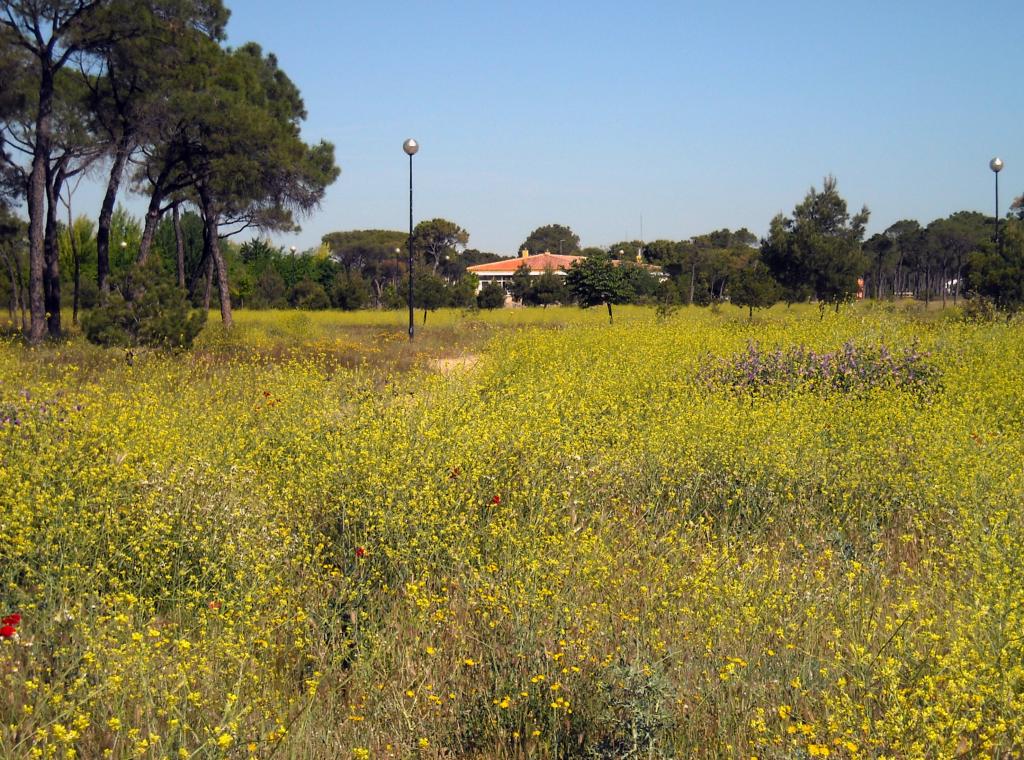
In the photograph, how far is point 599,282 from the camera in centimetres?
3116

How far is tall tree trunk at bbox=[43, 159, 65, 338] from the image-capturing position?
1848cm

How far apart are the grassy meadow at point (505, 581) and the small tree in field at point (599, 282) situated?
76.9 feet

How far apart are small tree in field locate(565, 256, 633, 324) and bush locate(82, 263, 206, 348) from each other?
694 inches

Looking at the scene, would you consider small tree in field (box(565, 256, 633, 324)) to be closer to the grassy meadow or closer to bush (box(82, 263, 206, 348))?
bush (box(82, 263, 206, 348))

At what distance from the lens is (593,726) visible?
10.3 feet

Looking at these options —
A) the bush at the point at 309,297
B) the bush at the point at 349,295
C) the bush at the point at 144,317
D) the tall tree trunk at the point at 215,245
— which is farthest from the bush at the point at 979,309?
the bush at the point at 309,297

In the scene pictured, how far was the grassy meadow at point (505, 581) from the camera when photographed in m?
2.99

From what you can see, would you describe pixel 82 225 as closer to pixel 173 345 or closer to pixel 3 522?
pixel 173 345

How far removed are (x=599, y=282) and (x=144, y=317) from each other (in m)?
18.5

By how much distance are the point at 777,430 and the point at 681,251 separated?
58692mm

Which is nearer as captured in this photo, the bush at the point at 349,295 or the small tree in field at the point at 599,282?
the small tree in field at the point at 599,282

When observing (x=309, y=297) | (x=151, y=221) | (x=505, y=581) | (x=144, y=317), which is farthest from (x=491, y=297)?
(x=505, y=581)

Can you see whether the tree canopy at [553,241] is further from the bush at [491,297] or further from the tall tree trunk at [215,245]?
the tall tree trunk at [215,245]

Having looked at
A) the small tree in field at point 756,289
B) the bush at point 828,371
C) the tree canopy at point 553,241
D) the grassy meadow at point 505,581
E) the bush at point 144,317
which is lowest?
the grassy meadow at point 505,581
